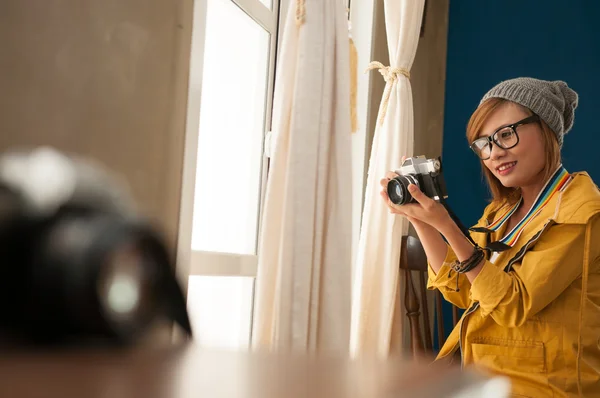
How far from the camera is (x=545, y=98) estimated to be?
1.46m

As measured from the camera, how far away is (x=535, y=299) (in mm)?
1283

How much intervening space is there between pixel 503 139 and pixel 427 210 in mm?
272

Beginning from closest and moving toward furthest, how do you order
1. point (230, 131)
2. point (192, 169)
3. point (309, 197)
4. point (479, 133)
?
1. point (192, 169)
2. point (309, 197)
3. point (479, 133)
4. point (230, 131)

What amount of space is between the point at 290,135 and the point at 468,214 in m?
1.81

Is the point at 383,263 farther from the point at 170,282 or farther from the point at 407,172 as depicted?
the point at 170,282

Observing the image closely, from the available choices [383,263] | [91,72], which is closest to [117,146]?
[91,72]

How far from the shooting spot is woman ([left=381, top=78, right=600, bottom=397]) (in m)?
1.30

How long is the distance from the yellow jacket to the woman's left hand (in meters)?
0.14

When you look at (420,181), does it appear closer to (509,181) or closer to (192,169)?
(509,181)

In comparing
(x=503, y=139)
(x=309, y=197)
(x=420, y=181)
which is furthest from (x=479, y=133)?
(x=309, y=197)

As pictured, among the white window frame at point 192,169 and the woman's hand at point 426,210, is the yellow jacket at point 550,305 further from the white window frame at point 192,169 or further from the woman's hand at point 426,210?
the white window frame at point 192,169

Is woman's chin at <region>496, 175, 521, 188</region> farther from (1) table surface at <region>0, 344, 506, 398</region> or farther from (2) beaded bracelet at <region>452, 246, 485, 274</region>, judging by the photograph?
(1) table surface at <region>0, 344, 506, 398</region>

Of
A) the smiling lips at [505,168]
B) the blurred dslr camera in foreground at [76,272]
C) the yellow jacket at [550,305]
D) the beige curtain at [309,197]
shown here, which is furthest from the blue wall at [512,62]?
the blurred dslr camera in foreground at [76,272]

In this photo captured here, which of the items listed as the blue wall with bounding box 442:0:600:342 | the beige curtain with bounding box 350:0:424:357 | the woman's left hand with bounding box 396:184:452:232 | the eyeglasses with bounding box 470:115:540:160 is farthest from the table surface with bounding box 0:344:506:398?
the blue wall with bounding box 442:0:600:342
